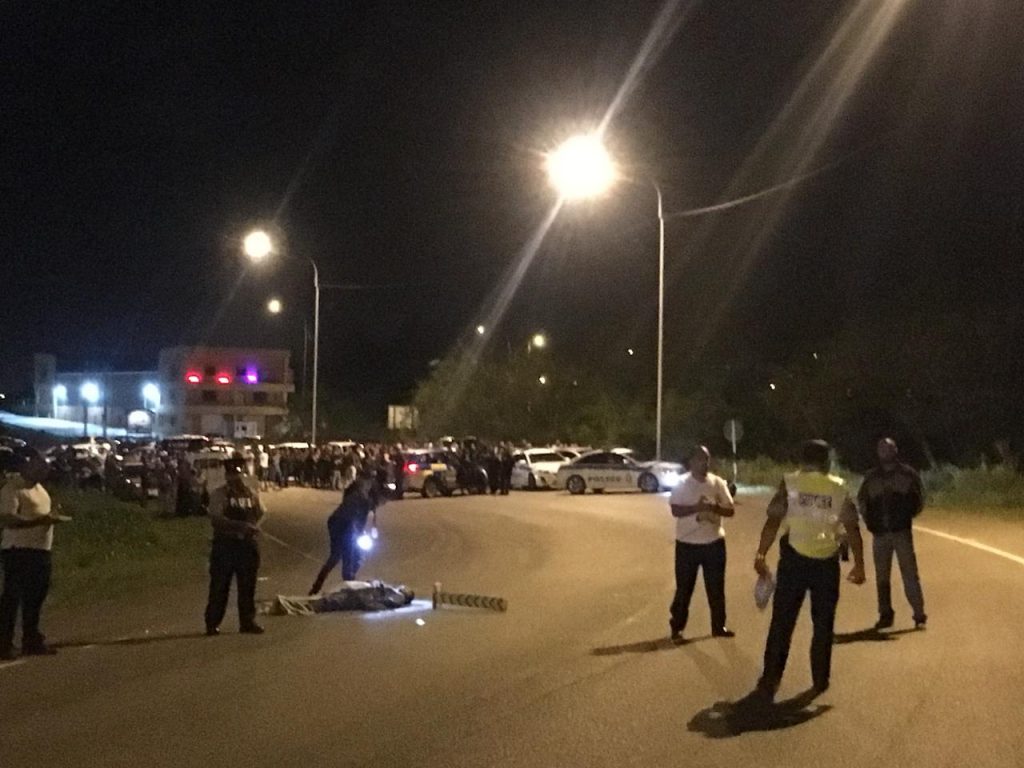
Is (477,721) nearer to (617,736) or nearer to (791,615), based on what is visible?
(617,736)

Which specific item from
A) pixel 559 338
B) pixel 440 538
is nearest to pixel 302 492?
pixel 440 538

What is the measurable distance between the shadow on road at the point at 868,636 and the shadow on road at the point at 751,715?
2761 millimetres

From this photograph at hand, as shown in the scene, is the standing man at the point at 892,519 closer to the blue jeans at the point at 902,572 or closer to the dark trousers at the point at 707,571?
the blue jeans at the point at 902,572

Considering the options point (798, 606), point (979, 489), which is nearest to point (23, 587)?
point (798, 606)

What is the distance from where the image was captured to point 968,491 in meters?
37.1

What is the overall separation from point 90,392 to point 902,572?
102 metres

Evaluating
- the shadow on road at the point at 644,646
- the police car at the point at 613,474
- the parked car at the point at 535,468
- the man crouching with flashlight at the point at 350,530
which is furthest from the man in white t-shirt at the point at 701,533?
the parked car at the point at 535,468

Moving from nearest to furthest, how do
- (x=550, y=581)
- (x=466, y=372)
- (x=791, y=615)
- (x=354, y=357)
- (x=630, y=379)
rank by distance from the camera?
(x=791, y=615)
(x=550, y=581)
(x=630, y=379)
(x=466, y=372)
(x=354, y=357)

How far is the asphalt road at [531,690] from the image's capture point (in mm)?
Result: 8383

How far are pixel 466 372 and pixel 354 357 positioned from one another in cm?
3774

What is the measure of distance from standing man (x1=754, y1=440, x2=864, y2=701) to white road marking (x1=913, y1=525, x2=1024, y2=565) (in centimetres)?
1143

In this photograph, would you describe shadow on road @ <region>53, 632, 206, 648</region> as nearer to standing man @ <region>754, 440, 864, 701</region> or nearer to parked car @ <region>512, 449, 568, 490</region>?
standing man @ <region>754, 440, 864, 701</region>

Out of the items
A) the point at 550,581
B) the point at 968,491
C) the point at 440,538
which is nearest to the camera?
the point at 550,581

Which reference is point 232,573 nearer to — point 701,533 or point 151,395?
point 701,533
